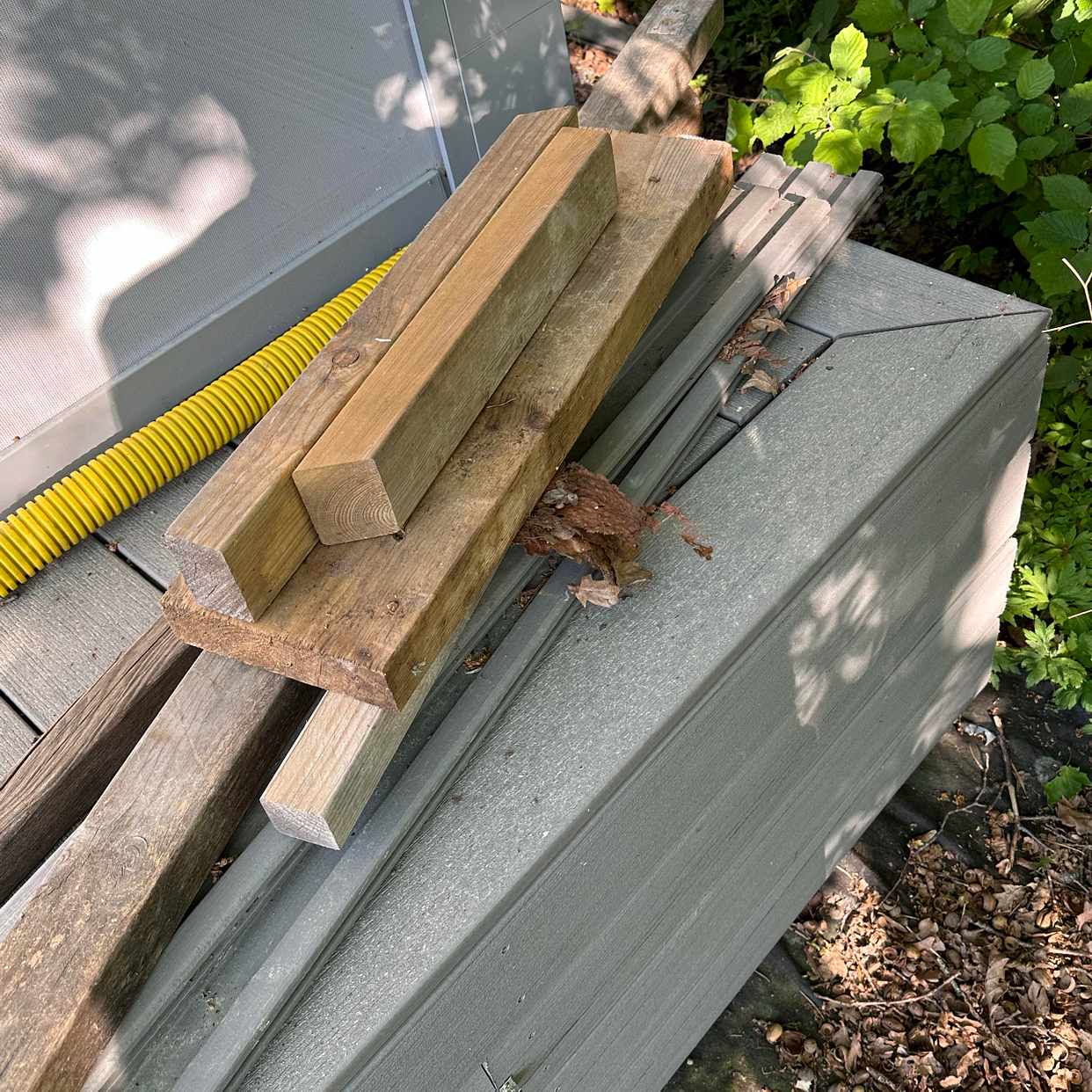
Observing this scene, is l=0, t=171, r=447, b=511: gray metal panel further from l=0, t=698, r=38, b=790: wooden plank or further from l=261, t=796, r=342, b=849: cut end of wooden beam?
l=261, t=796, r=342, b=849: cut end of wooden beam

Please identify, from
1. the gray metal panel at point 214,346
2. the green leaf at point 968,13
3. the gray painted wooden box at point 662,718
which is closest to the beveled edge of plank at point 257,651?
the gray painted wooden box at point 662,718

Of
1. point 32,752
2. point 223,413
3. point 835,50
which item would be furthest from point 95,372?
point 835,50

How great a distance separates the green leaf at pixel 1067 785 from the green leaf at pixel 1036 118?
1.83 meters

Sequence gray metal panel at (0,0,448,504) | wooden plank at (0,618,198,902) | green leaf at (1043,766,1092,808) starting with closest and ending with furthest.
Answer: wooden plank at (0,618,198,902) < gray metal panel at (0,0,448,504) < green leaf at (1043,766,1092,808)

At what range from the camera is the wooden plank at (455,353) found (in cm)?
161

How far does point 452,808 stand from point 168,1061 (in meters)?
0.57

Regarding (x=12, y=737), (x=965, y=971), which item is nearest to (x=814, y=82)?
Answer: (x=965, y=971)

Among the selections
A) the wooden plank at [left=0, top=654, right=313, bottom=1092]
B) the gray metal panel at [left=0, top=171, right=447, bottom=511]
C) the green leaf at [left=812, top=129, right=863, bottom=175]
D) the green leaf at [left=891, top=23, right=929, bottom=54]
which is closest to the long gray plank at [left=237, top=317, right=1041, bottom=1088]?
the wooden plank at [left=0, top=654, right=313, bottom=1092]

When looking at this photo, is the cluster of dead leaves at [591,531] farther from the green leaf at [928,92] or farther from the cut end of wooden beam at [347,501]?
the green leaf at [928,92]

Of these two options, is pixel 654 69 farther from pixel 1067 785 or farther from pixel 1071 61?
pixel 1067 785

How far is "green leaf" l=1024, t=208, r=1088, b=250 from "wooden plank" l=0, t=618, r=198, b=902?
246 cm

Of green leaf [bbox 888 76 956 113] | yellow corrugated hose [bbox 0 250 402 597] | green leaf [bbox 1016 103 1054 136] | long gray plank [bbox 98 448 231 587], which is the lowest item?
long gray plank [bbox 98 448 231 587]

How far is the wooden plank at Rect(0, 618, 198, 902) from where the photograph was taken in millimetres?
1858

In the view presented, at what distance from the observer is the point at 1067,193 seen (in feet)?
9.32
